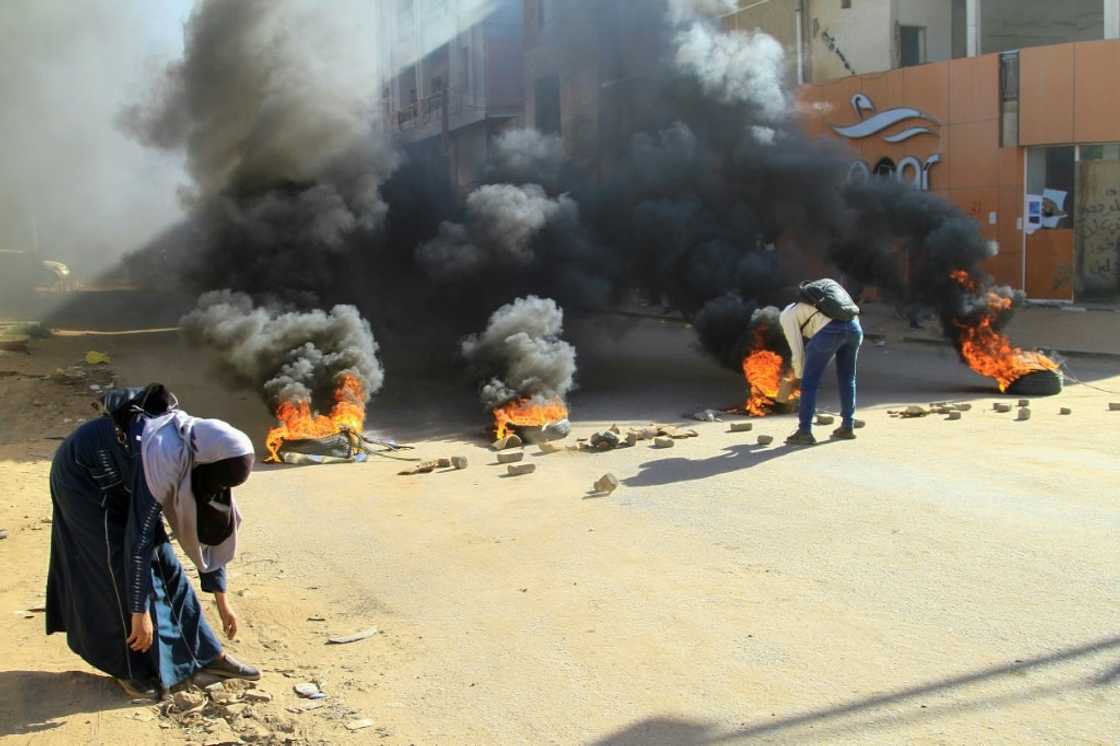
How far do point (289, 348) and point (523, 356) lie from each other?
2461 millimetres

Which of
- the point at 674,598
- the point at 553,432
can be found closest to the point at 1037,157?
the point at 553,432

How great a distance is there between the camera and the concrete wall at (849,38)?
23.6m

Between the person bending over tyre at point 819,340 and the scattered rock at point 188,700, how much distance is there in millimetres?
5772

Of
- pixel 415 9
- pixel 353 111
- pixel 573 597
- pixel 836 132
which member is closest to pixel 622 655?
pixel 573 597

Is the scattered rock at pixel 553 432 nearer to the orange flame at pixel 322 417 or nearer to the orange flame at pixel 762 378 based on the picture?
the orange flame at pixel 322 417

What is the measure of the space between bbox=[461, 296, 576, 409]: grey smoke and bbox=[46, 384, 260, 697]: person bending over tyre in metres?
6.58

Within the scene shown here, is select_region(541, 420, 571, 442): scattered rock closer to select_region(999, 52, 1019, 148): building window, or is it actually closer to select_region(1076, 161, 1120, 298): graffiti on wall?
select_region(1076, 161, 1120, 298): graffiti on wall

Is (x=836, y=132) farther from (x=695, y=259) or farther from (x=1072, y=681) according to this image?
(x=1072, y=681)

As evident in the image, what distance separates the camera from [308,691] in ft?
13.8

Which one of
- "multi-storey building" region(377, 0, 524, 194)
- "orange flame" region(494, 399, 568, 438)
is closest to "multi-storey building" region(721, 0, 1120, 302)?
"orange flame" region(494, 399, 568, 438)

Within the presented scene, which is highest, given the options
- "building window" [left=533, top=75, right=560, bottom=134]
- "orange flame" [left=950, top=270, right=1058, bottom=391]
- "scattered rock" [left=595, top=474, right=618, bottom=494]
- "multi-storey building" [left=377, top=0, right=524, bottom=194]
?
"multi-storey building" [left=377, top=0, right=524, bottom=194]

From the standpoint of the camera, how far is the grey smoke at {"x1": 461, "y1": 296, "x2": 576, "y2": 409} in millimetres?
10695

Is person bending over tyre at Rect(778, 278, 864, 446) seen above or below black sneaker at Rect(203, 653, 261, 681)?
above

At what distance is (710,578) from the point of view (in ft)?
17.5
